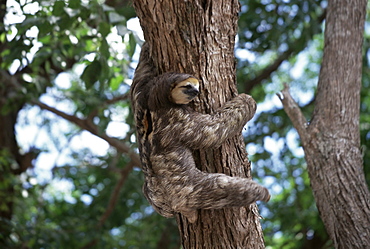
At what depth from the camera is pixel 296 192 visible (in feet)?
23.7

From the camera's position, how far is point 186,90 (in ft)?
7.14

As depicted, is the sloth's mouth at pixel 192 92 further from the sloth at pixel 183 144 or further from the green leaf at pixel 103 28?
the green leaf at pixel 103 28

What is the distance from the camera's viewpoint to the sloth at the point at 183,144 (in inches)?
85.8

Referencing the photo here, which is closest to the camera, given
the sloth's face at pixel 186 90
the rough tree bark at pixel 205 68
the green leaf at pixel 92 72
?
the sloth's face at pixel 186 90

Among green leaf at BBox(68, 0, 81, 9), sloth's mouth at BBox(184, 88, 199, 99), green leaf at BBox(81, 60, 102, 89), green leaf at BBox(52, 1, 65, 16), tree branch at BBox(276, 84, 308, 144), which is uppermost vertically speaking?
green leaf at BBox(52, 1, 65, 16)

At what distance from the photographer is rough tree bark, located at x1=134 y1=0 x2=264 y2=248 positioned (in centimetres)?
230

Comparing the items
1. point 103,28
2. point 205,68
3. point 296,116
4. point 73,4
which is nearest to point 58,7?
point 73,4

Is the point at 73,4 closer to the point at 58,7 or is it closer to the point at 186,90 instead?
the point at 58,7

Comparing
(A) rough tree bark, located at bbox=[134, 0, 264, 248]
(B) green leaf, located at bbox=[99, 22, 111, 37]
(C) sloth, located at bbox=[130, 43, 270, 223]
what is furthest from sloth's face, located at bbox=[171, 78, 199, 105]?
(B) green leaf, located at bbox=[99, 22, 111, 37]

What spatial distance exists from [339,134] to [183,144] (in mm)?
1503

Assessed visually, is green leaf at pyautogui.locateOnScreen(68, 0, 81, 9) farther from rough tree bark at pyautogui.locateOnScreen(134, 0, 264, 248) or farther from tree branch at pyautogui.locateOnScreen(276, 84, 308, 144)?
tree branch at pyautogui.locateOnScreen(276, 84, 308, 144)

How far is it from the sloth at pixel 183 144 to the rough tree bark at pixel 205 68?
7cm

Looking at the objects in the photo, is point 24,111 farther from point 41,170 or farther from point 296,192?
point 296,192

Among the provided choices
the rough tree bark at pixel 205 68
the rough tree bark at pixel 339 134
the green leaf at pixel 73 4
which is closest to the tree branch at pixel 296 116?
the rough tree bark at pixel 339 134
